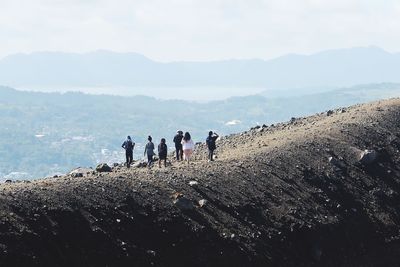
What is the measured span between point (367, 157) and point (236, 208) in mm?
10258

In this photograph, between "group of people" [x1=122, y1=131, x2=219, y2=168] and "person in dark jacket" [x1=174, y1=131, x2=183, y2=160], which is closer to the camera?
"group of people" [x1=122, y1=131, x2=219, y2=168]

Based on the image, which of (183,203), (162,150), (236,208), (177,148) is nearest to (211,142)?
(177,148)

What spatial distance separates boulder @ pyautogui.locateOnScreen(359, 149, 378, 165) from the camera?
38.8m

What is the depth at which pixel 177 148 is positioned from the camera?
37.3 meters

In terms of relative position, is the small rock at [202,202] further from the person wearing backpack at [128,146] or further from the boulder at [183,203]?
the person wearing backpack at [128,146]

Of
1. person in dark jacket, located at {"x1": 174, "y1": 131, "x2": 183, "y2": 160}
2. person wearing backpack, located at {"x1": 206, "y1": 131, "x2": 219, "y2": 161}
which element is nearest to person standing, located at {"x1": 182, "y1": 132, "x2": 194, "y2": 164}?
person in dark jacket, located at {"x1": 174, "y1": 131, "x2": 183, "y2": 160}

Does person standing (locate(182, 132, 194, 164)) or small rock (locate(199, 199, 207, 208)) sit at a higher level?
person standing (locate(182, 132, 194, 164))

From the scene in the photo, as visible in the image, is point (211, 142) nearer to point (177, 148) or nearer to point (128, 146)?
point (177, 148)

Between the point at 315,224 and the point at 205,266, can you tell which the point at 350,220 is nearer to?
the point at 315,224

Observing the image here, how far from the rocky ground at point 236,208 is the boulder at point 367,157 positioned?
68 mm

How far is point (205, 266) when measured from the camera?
28031 millimetres

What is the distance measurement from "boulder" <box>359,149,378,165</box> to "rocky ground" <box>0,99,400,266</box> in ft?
0.22

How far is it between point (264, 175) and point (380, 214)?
229 inches

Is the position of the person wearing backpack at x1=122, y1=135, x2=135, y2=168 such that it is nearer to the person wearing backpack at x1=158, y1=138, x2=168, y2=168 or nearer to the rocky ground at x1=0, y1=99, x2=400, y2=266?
the rocky ground at x1=0, y1=99, x2=400, y2=266
